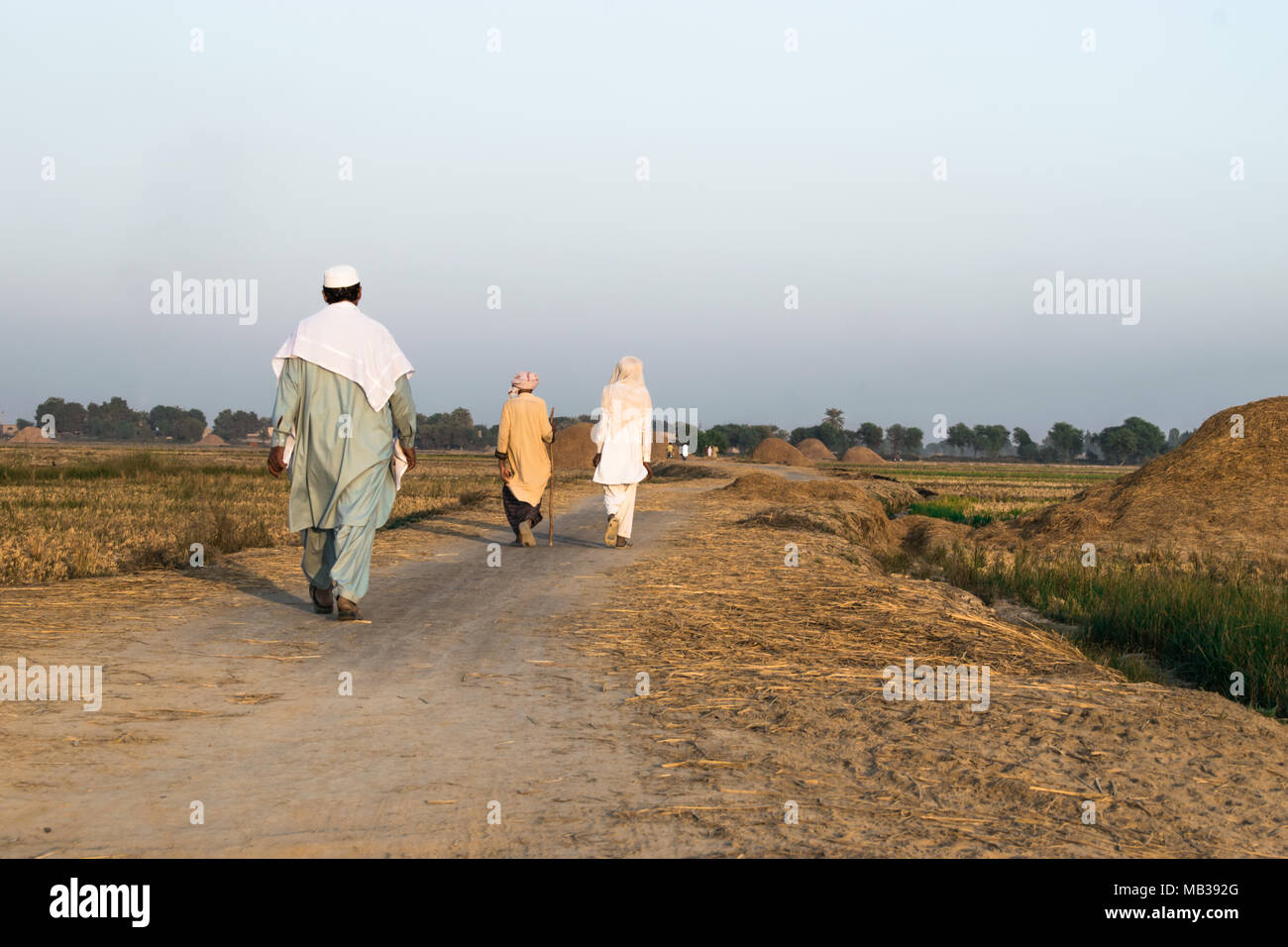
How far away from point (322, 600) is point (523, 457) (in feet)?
15.7

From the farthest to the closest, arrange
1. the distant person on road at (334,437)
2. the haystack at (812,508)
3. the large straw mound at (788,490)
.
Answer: the large straw mound at (788,490) → the haystack at (812,508) → the distant person on road at (334,437)

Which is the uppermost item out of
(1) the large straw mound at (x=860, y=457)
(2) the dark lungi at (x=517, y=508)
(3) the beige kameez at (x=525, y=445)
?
(3) the beige kameez at (x=525, y=445)

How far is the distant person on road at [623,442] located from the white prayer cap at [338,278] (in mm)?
4762

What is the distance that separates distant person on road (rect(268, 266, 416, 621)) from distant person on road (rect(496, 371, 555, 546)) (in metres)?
4.53

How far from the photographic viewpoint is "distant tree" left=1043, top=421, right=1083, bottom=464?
160 meters

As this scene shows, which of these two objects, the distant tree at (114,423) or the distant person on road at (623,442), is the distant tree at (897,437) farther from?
the distant person on road at (623,442)

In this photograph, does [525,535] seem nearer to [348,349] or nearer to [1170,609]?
[348,349]

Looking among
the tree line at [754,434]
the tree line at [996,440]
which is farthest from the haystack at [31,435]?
the tree line at [996,440]

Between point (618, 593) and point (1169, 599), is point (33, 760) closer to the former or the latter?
point (618, 593)

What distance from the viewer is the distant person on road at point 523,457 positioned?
11.7m

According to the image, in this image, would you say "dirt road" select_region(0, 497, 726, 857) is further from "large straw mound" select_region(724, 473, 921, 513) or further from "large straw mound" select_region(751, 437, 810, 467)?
"large straw mound" select_region(751, 437, 810, 467)

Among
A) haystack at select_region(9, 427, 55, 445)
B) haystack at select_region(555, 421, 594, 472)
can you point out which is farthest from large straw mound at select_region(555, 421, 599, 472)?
haystack at select_region(9, 427, 55, 445)
